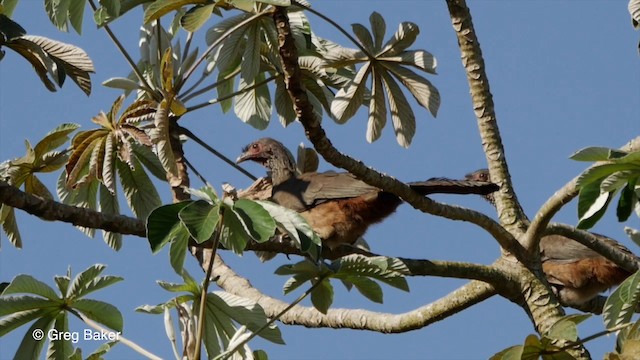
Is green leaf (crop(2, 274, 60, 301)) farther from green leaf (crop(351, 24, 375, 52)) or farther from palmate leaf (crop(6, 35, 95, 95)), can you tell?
green leaf (crop(351, 24, 375, 52))

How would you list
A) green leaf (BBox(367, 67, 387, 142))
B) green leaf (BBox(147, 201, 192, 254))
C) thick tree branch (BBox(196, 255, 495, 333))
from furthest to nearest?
green leaf (BBox(367, 67, 387, 142)) → thick tree branch (BBox(196, 255, 495, 333)) → green leaf (BBox(147, 201, 192, 254))

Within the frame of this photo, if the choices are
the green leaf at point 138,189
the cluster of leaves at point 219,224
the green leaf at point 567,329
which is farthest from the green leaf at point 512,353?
the green leaf at point 138,189

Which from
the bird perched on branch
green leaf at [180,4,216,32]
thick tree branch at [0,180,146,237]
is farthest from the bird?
thick tree branch at [0,180,146,237]

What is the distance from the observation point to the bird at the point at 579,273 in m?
6.55

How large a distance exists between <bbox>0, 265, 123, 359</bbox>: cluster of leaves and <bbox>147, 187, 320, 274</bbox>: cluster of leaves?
43cm

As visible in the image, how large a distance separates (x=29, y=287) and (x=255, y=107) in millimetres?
2348

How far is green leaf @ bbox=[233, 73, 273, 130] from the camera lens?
19.5 ft

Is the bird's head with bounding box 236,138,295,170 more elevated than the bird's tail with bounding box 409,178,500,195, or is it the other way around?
the bird's head with bounding box 236,138,295,170

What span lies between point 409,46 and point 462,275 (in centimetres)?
124

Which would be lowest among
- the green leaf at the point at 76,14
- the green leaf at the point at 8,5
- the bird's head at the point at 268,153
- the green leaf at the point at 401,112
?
the green leaf at the point at 401,112

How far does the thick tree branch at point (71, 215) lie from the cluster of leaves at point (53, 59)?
629mm

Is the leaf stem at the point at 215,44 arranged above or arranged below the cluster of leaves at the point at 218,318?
above

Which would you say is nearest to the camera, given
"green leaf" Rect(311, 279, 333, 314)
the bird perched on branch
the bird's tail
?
"green leaf" Rect(311, 279, 333, 314)

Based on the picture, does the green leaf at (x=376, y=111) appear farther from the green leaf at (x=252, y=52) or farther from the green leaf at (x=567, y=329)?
the green leaf at (x=567, y=329)
